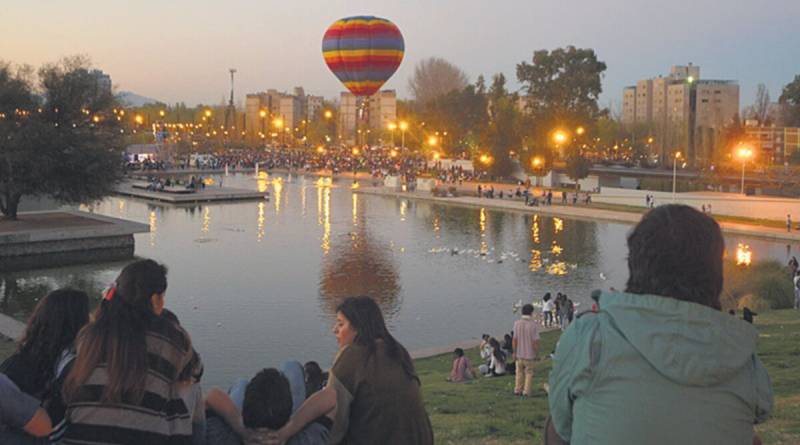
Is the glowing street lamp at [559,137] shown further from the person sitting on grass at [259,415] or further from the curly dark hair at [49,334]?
the curly dark hair at [49,334]

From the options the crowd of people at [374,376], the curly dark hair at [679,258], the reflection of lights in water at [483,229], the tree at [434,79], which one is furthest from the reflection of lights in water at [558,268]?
the tree at [434,79]

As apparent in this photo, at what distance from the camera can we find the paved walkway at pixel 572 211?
35812mm

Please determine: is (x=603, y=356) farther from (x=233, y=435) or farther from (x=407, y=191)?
(x=407, y=191)

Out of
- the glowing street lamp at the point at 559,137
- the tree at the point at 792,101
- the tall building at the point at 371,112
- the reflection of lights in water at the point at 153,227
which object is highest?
the tall building at the point at 371,112

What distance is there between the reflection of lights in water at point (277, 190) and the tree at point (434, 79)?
53.6 meters

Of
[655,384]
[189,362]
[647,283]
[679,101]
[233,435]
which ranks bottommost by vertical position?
[233,435]

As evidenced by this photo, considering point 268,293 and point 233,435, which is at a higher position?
point 233,435

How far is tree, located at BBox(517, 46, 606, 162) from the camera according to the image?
61500 mm

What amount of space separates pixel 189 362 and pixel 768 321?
52.3 feet

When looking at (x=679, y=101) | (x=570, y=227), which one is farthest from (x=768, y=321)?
(x=679, y=101)

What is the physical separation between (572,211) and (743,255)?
1429cm

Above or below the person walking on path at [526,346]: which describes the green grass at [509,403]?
below

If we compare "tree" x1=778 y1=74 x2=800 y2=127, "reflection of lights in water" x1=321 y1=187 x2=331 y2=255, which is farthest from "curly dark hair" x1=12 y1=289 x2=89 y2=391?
"tree" x1=778 y1=74 x2=800 y2=127

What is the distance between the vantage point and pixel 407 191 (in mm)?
56531
